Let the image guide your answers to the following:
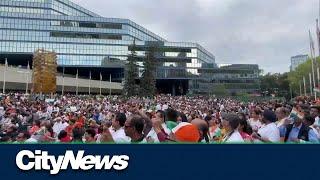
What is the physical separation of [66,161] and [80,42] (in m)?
121

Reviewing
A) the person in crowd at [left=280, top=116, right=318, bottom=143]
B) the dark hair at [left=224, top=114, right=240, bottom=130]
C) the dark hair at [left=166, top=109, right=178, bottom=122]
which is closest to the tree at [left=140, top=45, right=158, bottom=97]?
the dark hair at [left=166, top=109, right=178, bottom=122]

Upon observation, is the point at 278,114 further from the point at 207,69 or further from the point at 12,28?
the point at 207,69

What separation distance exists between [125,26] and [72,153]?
127 m

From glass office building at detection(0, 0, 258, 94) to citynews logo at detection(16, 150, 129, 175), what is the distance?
380ft

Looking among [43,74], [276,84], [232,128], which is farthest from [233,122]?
[276,84]

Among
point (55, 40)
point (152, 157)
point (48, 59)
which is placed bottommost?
point (152, 157)

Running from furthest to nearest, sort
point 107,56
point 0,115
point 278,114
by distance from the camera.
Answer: point 107,56 < point 0,115 < point 278,114

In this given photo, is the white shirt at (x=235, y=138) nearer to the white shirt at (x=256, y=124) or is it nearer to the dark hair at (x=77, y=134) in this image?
→ the dark hair at (x=77, y=134)

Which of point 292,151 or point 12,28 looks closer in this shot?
point 292,151

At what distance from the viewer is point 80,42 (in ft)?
409

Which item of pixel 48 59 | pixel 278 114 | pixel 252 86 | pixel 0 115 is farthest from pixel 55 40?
pixel 278 114

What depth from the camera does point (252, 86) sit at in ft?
495

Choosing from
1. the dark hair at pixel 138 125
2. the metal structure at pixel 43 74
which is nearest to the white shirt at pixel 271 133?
the dark hair at pixel 138 125

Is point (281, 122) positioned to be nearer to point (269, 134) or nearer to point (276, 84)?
point (269, 134)
